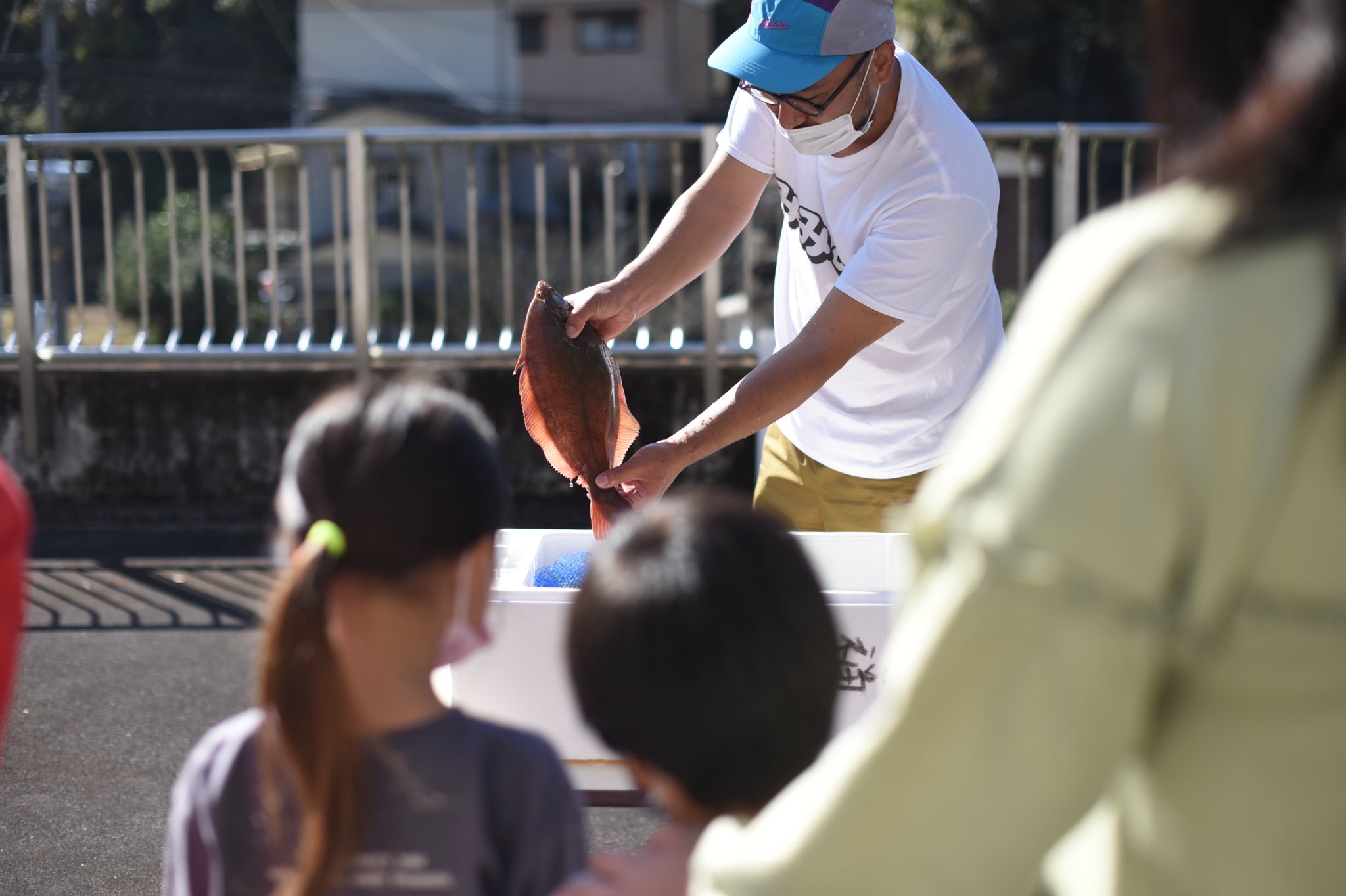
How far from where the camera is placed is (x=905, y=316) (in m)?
3.06

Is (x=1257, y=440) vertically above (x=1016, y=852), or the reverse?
(x=1257, y=440)

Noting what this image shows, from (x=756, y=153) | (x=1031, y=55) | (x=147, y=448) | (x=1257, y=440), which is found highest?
(x=1031, y=55)

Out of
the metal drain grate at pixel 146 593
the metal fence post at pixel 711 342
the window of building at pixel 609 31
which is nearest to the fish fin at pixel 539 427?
the metal drain grate at pixel 146 593

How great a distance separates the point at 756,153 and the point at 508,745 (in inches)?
92.5

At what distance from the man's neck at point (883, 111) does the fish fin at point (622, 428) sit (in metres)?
0.82

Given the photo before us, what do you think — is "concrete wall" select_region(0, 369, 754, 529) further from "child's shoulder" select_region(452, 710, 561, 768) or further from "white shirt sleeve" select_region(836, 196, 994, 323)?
"child's shoulder" select_region(452, 710, 561, 768)

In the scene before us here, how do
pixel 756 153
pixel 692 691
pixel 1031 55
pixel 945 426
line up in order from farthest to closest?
pixel 1031 55
pixel 756 153
pixel 945 426
pixel 692 691

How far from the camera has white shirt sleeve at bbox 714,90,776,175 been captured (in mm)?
3463

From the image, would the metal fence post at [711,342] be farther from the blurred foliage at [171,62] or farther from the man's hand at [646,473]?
the blurred foliage at [171,62]

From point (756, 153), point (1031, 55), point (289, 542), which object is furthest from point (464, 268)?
point (289, 542)

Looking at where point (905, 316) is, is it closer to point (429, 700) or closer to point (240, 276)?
point (429, 700)

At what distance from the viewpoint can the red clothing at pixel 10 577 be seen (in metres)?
1.57

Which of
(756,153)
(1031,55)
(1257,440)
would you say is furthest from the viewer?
(1031,55)

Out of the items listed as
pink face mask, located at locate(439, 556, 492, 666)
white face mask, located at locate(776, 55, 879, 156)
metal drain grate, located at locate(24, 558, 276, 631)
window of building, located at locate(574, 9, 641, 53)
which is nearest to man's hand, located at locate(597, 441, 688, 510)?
white face mask, located at locate(776, 55, 879, 156)
